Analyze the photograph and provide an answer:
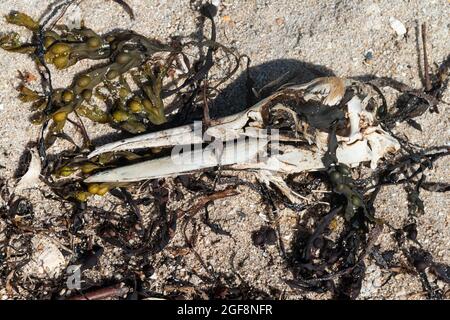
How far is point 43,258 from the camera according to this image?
4.02 metres

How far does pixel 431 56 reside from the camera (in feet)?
13.1

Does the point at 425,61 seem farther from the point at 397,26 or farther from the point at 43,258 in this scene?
the point at 43,258

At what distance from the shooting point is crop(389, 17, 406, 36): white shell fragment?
3971 mm

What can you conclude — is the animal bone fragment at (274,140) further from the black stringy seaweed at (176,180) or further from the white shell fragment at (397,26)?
the white shell fragment at (397,26)

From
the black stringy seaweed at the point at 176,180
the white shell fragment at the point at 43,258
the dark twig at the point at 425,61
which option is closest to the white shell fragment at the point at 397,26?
the dark twig at the point at 425,61

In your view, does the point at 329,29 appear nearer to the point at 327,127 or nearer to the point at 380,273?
the point at 327,127

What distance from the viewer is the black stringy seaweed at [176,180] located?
3.86m

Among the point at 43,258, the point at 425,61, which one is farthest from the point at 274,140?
the point at 43,258

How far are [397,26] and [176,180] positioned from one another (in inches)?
68.8

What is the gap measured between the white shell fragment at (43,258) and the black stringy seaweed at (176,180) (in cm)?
5

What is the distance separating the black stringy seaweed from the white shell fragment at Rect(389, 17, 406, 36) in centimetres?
32

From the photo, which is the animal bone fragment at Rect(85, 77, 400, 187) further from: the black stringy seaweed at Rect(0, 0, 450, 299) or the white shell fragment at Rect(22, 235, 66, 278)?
the white shell fragment at Rect(22, 235, 66, 278)

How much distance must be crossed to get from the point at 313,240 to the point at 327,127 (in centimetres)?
77

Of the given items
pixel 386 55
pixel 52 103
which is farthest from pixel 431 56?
pixel 52 103
